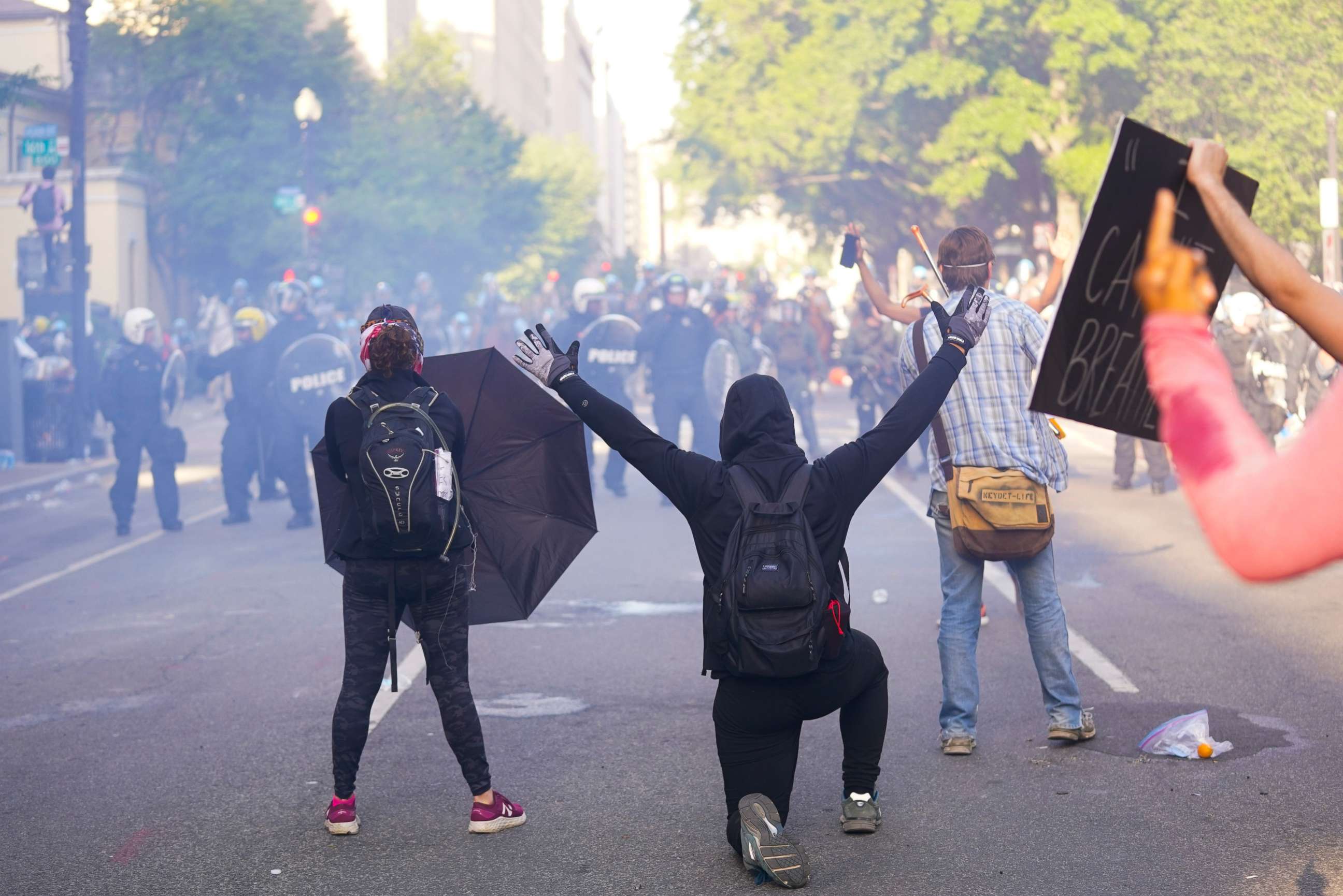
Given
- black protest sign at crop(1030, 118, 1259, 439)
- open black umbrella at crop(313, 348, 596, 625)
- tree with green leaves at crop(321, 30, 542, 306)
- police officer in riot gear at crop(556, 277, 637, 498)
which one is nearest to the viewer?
black protest sign at crop(1030, 118, 1259, 439)

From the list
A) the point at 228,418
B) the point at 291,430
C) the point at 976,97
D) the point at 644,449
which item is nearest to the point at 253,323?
the point at 228,418

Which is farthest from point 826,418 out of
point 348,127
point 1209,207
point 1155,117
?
point 348,127

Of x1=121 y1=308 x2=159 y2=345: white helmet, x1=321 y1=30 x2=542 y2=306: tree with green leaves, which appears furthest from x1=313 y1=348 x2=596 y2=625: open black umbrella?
x1=321 y1=30 x2=542 y2=306: tree with green leaves

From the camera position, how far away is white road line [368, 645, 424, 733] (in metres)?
7.28

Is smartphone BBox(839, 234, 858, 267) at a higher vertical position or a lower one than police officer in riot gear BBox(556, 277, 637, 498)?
higher

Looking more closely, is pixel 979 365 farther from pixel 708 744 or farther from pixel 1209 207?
pixel 1209 207

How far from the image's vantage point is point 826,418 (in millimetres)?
27031

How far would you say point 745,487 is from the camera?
4840mm

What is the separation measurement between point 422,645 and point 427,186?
159 feet

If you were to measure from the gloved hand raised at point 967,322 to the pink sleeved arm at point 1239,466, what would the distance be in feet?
8.93

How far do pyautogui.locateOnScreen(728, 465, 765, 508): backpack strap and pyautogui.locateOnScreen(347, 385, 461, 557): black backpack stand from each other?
3.65ft

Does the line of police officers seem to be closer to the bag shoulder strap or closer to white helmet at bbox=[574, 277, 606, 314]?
white helmet at bbox=[574, 277, 606, 314]

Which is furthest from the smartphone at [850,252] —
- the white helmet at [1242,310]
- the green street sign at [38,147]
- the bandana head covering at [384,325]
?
the green street sign at [38,147]

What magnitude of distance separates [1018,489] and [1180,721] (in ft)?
3.73
